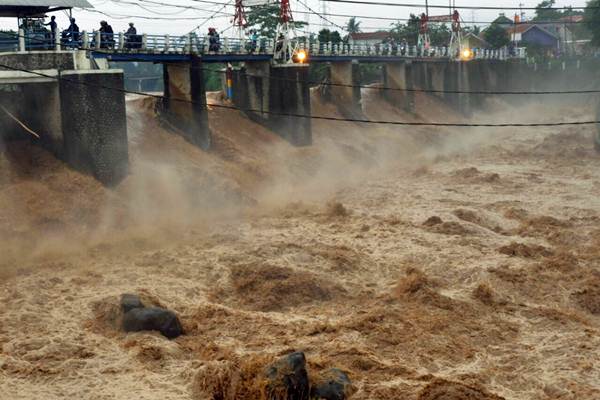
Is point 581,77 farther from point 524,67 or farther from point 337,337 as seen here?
point 337,337

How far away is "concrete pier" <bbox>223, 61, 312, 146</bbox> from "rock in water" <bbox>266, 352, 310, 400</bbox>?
27986 millimetres

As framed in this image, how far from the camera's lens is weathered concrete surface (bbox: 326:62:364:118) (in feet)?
171

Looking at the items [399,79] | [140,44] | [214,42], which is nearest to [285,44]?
[214,42]

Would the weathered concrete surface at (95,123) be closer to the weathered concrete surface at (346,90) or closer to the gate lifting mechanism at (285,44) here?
the gate lifting mechanism at (285,44)

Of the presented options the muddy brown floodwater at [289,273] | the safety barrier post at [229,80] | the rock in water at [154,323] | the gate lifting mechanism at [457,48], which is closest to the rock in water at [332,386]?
the muddy brown floodwater at [289,273]

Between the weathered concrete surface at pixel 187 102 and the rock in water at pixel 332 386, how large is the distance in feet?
74.1

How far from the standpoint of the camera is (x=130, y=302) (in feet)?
59.5

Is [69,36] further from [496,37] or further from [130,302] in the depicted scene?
[496,37]

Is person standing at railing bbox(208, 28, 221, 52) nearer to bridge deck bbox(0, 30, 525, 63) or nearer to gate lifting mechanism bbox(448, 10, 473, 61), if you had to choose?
bridge deck bbox(0, 30, 525, 63)

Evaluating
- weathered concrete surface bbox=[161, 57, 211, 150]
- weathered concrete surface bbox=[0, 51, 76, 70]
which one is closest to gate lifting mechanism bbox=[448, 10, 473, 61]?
weathered concrete surface bbox=[161, 57, 211, 150]

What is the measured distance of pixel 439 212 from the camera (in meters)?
30.5

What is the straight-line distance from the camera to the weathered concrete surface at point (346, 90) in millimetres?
52000

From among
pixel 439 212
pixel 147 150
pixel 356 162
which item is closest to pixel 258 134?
pixel 356 162

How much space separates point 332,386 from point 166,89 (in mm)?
25365
